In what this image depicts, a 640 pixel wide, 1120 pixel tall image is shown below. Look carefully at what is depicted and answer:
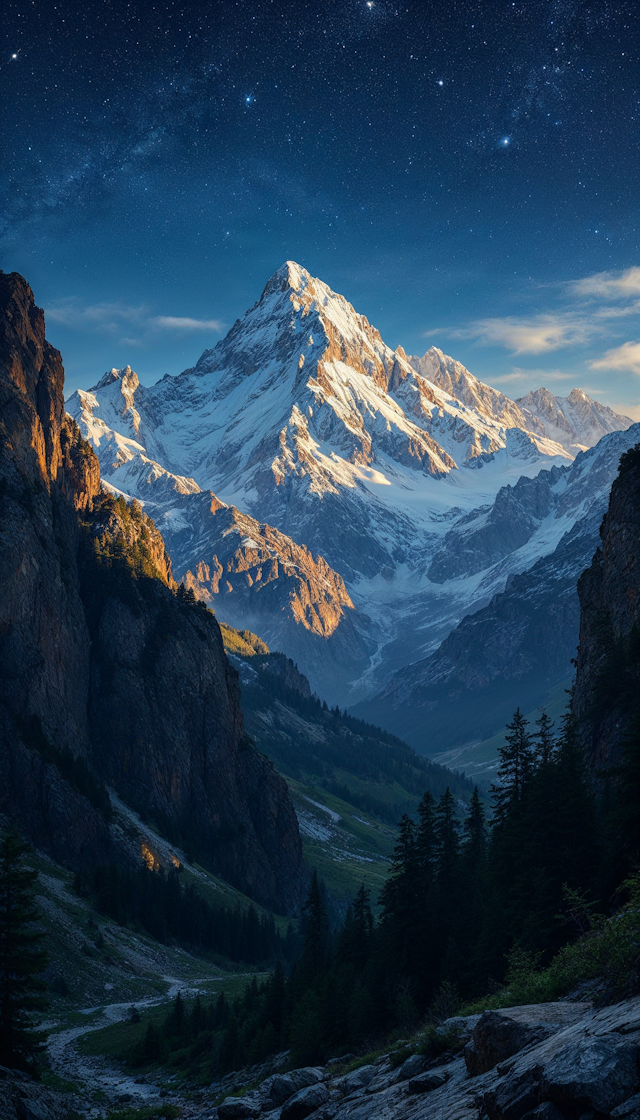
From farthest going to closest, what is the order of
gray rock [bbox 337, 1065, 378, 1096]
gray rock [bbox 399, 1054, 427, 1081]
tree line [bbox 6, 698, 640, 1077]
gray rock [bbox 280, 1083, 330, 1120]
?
tree line [bbox 6, 698, 640, 1077]
gray rock [bbox 280, 1083, 330, 1120]
gray rock [bbox 337, 1065, 378, 1096]
gray rock [bbox 399, 1054, 427, 1081]

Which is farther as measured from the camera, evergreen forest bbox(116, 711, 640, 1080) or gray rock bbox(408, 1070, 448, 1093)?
evergreen forest bbox(116, 711, 640, 1080)

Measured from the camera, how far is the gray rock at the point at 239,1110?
3497 centimetres

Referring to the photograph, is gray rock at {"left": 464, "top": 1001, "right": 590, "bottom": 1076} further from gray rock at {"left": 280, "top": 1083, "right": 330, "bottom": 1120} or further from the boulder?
the boulder

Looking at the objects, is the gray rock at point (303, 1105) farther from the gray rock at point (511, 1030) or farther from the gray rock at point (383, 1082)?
the gray rock at point (511, 1030)

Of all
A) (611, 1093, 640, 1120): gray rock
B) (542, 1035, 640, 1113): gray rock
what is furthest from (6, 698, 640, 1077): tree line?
(611, 1093, 640, 1120): gray rock

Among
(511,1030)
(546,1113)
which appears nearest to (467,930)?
(511,1030)

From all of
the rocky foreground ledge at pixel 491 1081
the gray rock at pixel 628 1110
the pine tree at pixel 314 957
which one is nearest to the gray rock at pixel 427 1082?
the rocky foreground ledge at pixel 491 1081

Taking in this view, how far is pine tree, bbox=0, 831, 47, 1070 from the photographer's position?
35625mm

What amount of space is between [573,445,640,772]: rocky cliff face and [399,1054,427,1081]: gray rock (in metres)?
41.4

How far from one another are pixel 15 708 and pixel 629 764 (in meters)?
120

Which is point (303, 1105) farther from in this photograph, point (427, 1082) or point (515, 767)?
point (515, 767)

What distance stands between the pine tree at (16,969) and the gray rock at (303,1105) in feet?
40.9

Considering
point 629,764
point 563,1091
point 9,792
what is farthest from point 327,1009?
point 9,792

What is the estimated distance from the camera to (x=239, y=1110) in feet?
117
